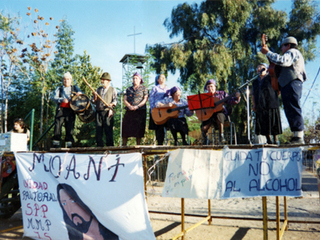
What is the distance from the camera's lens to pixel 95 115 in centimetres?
575

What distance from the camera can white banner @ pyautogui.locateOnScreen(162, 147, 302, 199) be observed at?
3258 millimetres

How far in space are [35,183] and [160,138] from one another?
97.7 inches

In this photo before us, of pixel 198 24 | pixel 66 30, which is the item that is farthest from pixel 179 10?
pixel 66 30

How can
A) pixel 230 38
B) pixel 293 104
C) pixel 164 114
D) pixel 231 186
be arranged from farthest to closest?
pixel 230 38 < pixel 164 114 < pixel 293 104 < pixel 231 186

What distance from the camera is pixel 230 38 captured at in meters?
16.6

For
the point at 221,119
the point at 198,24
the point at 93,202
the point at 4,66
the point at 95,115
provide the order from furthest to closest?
the point at 198,24, the point at 4,66, the point at 95,115, the point at 221,119, the point at 93,202

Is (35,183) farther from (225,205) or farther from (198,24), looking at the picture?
(198,24)

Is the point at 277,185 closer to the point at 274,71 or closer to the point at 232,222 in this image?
the point at 274,71

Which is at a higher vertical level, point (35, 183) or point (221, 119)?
point (221, 119)

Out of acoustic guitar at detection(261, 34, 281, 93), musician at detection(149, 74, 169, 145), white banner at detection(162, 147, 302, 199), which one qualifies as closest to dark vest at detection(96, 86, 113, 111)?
musician at detection(149, 74, 169, 145)

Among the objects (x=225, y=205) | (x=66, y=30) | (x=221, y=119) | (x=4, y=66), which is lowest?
(x=225, y=205)

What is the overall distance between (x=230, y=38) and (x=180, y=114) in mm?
12535

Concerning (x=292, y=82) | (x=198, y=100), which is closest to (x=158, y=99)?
(x=198, y=100)

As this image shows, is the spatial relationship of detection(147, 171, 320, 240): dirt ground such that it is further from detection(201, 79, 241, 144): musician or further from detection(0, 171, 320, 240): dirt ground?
detection(201, 79, 241, 144): musician
